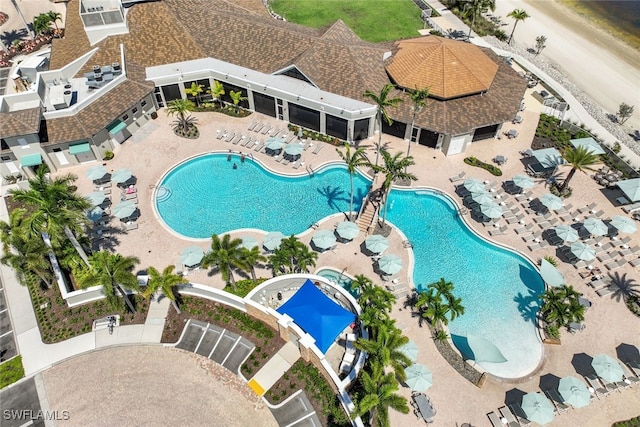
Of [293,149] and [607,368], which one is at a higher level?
[293,149]

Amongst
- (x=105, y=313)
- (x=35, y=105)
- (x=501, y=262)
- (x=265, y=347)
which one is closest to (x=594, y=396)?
(x=501, y=262)

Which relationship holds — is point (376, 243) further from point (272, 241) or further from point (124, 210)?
point (124, 210)

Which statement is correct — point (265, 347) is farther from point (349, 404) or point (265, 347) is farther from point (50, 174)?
point (50, 174)

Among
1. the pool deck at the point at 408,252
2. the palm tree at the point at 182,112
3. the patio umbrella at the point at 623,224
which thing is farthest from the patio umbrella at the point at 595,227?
the palm tree at the point at 182,112

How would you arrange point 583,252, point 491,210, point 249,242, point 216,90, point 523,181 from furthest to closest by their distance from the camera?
Result: point 216,90 → point 523,181 → point 491,210 → point 249,242 → point 583,252

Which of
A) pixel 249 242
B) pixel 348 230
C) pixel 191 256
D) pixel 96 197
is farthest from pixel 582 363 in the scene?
pixel 96 197

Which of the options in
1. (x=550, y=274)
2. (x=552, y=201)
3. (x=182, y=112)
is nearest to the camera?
(x=550, y=274)
